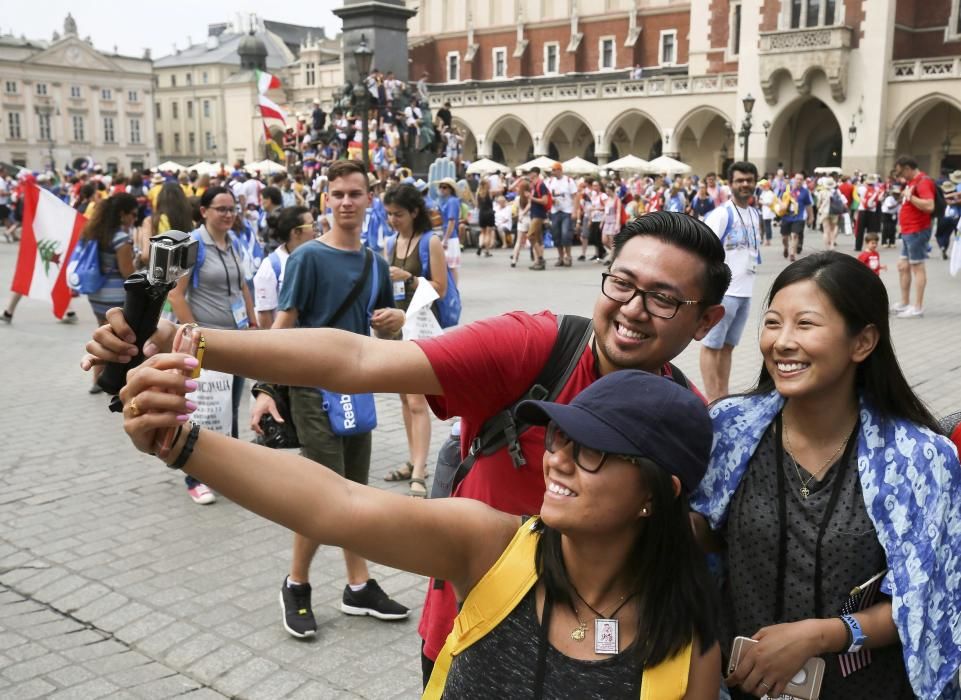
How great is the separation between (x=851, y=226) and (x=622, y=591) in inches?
1180

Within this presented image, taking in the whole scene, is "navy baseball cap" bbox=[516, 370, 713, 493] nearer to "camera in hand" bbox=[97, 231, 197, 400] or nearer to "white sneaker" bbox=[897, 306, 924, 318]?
"camera in hand" bbox=[97, 231, 197, 400]

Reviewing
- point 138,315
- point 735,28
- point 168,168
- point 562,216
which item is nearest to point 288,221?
point 138,315

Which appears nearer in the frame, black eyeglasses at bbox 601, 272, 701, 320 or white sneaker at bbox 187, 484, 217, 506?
black eyeglasses at bbox 601, 272, 701, 320

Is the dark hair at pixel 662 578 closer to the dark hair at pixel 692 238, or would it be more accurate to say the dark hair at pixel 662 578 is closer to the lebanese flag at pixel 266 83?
the dark hair at pixel 692 238

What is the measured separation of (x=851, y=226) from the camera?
95.7ft

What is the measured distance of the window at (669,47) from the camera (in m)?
56.9

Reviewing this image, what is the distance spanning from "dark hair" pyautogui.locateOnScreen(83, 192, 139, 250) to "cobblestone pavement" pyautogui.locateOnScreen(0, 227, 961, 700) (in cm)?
159

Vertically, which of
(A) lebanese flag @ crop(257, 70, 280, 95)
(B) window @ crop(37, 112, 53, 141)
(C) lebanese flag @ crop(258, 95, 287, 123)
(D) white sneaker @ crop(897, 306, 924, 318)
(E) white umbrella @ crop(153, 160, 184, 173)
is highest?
(B) window @ crop(37, 112, 53, 141)

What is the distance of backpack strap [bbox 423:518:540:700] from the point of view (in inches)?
67.6

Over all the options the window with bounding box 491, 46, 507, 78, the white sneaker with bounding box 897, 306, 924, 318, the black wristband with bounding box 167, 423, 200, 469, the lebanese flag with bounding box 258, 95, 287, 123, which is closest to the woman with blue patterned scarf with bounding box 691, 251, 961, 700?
the black wristband with bounding box 167, 423, 200, 469

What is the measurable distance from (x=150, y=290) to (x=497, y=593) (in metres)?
0.85

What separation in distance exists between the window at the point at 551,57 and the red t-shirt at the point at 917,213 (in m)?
52.2

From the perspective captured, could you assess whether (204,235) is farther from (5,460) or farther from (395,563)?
(395,563)

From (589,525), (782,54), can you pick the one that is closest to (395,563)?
(589,525)
